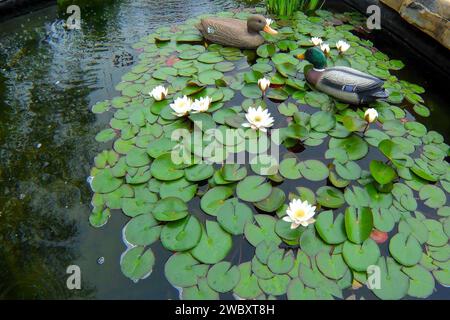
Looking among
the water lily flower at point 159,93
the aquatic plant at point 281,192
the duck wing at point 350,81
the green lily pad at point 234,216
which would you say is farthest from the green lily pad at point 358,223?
the water lily flower at point 159,93

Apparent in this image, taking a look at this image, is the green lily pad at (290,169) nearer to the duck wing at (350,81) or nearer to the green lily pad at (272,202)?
the green lily pad at (272,202)

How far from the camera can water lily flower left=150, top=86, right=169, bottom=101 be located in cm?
300

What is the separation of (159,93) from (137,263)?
1.66 m

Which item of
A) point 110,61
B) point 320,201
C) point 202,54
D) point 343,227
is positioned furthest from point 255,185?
point 110,61

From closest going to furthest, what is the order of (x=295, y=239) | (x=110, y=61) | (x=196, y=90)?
(x=295, y=239)
(x=196, y=90)
(x=110, y=61)

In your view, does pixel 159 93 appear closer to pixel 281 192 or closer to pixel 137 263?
pixel 281 192

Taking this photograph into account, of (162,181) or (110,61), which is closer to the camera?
(162,181)

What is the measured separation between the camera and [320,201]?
220cm

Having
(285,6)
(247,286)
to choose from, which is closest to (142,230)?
(247,286)

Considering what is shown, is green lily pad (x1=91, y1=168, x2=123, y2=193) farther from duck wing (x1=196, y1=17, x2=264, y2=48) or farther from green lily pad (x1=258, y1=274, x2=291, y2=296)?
duck wing (x1=196, y1=17, x2=264, y2=48)

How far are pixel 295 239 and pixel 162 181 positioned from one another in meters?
1.03

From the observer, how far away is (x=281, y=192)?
2240mm

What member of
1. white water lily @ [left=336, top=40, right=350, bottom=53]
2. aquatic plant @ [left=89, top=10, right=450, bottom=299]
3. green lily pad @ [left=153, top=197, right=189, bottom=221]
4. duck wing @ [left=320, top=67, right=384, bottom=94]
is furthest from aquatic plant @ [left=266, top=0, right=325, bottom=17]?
green lily pad @ [left=153, top=197, right=189, bottom=221]
